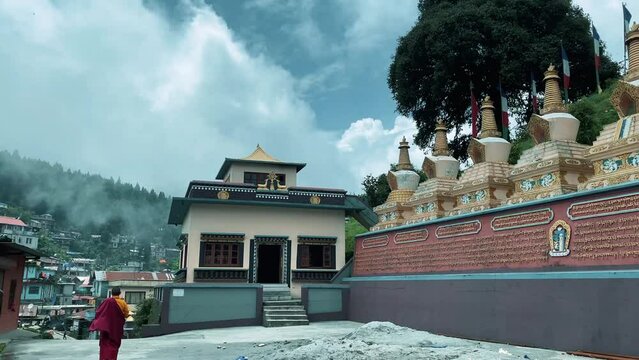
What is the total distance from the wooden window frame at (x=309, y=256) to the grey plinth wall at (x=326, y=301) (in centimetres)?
214

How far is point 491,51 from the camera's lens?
26156 mm

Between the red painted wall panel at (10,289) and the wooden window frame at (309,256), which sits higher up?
the wooden window frame at (309,256)

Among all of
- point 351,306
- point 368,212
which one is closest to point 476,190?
point 351,306

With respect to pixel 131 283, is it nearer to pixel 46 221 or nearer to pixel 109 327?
pixel 109 327

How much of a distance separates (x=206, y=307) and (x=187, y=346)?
4739mm

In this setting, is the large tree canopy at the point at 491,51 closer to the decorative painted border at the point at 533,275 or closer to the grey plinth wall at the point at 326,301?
the grey plinth wall at the point at 326,301

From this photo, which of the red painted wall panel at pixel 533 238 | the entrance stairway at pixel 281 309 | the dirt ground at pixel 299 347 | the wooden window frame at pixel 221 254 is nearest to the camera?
the dirt ground at pixel 299 347

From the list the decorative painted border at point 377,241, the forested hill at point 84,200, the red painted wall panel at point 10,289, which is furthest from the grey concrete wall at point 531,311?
the forested hill at point 84,200

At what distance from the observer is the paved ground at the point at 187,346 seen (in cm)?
940

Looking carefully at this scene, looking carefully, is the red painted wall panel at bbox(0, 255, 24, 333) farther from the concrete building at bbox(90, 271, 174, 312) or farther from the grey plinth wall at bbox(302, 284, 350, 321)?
the concrete building at bbox(90, 271, 174, 312)

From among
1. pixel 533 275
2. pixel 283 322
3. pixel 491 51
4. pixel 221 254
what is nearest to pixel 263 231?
pixel 221 254

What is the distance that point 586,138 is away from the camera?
19984 mm

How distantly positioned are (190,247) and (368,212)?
737 cm

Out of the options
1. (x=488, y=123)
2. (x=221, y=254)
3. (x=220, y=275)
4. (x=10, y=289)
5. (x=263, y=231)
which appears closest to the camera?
(x=488, y=123)
